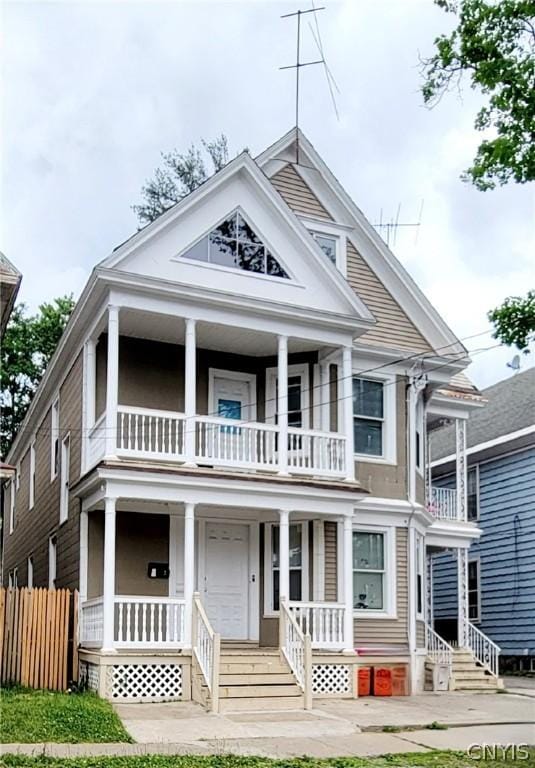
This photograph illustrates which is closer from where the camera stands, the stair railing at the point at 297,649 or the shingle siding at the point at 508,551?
the stair railing at the point at 297,649

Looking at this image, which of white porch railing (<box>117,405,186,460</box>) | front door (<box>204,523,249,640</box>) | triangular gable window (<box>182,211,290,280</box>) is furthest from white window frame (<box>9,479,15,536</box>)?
triangular gable window (<box>182,211,290,280</box>)

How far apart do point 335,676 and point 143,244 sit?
24.2 ft

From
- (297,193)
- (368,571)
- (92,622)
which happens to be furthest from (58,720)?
(297,193)

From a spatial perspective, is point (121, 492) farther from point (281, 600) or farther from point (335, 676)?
point (335, 676)

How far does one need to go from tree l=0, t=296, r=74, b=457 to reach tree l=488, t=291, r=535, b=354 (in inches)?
1016

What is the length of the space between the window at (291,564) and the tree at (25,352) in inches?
778

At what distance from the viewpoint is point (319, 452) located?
16.8 metres

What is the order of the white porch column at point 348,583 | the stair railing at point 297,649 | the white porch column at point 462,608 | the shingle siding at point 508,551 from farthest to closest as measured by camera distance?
the shingle siding at point 508,551
the white porch column at point 462,608
the white porch column at point 348,583
the stair railing at point 297,649

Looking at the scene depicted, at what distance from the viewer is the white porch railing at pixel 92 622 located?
14534 millimetres

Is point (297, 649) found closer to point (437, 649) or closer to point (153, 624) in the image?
point (153, 624)

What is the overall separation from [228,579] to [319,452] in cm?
275

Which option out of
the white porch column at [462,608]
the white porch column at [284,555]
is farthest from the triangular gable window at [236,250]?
the white porch column at [462,608]

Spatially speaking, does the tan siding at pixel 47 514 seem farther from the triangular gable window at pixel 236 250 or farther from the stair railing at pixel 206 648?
the triangular gable window at pixel 236 250

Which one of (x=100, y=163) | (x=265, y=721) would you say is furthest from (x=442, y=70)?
(x=100, y=163)
